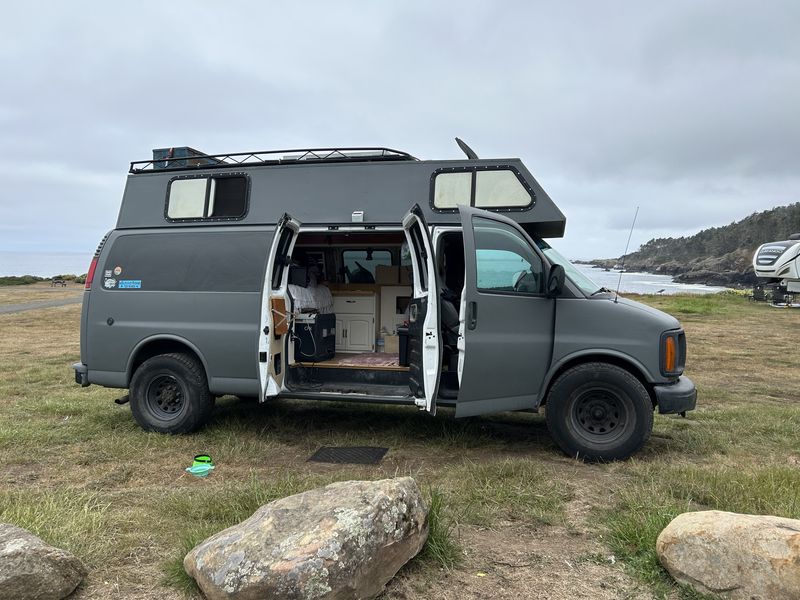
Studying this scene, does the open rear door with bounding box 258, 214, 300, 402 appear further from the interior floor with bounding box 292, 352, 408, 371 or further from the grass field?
the grass field

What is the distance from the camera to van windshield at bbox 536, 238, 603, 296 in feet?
18.3

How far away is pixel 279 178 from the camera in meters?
6.32

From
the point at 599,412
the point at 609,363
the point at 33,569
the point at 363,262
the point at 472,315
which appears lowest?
the point at 33,569

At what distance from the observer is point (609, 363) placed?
5.35 m

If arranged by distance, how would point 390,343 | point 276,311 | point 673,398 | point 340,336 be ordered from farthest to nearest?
point 340,336
point 390,343
point 276,311
point 673,398

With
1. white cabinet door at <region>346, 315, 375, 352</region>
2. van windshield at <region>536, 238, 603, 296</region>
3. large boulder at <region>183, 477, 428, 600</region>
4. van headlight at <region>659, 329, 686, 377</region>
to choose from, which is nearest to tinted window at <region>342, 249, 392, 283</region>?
white cabinet door at <region>346, 315, 375, 352</region>

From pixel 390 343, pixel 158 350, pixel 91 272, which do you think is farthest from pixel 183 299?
pixel 390 343

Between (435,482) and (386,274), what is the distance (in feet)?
10.7

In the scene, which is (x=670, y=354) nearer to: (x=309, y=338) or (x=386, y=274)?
(x=386, y=274)

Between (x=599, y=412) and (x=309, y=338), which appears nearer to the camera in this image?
(x=599, y=412)

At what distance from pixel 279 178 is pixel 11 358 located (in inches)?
327

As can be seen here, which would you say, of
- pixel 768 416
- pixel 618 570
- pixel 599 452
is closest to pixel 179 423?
pixel 599 452

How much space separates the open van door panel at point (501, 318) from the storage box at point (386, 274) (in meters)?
2.21

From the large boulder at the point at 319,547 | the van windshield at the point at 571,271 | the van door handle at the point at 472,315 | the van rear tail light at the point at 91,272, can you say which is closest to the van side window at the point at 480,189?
the van windshield at the point at 571,271
